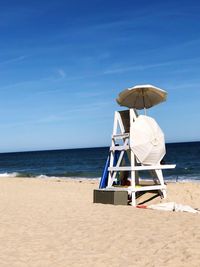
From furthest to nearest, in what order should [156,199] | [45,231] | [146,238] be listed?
[156,199]
[45,231]
[146,238]

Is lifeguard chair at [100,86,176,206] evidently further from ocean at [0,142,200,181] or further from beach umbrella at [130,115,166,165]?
ocean at [0,142,200,181]

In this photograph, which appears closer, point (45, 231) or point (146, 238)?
point (146, 238)

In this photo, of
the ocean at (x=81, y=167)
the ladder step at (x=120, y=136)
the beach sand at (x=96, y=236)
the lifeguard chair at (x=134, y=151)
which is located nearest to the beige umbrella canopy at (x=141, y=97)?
the lifeguard chair at (x=134, y=151)

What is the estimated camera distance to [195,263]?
6324 millimetres

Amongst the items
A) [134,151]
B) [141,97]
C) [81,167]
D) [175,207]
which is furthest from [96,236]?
[81,167]

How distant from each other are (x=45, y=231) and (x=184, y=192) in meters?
7.84

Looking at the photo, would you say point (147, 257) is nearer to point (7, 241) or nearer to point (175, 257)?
point (175, 257)

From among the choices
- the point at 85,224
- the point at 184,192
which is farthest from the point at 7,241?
the point at 184,192

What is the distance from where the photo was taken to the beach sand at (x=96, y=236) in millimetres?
6781

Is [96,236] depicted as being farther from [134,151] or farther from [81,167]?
[81,167]

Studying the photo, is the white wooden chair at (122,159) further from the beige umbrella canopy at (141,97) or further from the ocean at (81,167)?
the ocean at (81,167)

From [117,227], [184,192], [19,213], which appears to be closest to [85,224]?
[117,227]

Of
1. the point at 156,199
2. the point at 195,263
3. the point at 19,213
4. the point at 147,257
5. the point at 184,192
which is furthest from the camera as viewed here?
the point at 184,192

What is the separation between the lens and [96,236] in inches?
332
